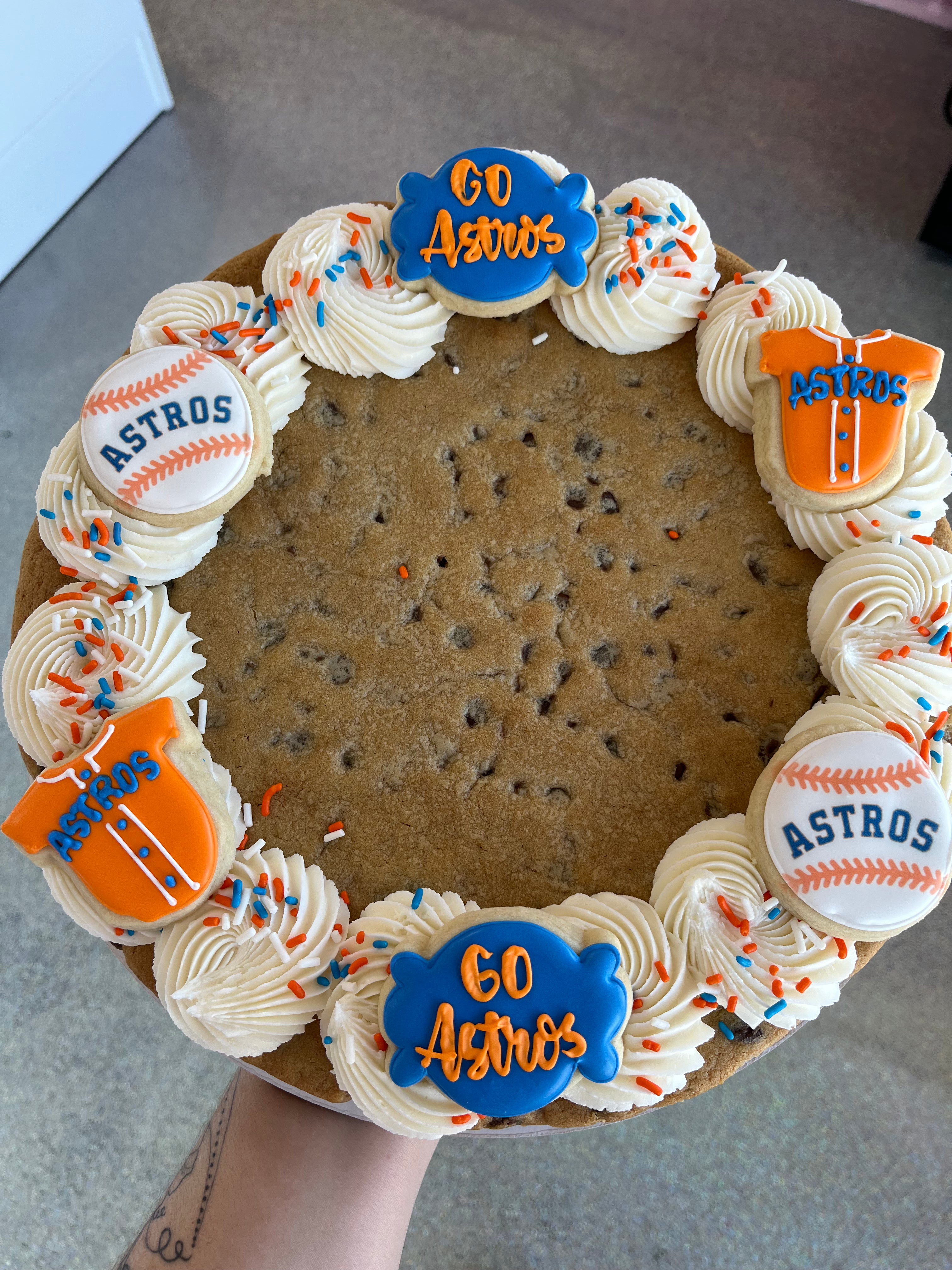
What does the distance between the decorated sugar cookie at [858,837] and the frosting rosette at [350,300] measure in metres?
0.98

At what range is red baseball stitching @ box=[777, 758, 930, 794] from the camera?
1.44m

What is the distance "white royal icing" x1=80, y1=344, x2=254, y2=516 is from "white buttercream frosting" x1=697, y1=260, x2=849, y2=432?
2.62ft

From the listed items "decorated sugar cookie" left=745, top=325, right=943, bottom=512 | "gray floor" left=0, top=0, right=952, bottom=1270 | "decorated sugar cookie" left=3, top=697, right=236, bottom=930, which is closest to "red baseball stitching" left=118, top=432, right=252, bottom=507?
"decorated sugar cookie" left=3, top=697, right=236, bottom=930

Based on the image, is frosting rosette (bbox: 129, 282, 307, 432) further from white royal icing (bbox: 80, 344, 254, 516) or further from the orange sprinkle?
the orange sprinkle

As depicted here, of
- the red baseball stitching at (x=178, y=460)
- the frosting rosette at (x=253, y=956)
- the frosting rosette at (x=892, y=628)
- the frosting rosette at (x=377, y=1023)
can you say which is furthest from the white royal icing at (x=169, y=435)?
the frosting rosette at (x=892, y=628)

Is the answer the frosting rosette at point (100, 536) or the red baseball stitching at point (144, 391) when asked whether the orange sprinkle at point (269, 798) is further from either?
the red baseball stitching at point (144, 391)

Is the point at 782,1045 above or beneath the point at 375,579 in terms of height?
beneath

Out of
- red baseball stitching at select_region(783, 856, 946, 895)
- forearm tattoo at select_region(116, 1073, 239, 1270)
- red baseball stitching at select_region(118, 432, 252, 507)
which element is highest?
red baseball stitching at select_region(118, 432, 252, 507)

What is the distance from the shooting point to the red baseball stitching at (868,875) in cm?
142

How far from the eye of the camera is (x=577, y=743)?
1638 mm

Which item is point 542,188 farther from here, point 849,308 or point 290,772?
point 849,308

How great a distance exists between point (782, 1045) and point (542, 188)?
76.3 inches

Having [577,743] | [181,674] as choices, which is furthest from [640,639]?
[181,674]

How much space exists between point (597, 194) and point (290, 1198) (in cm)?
276
